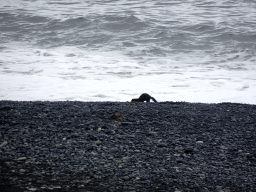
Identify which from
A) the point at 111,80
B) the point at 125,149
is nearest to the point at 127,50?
the point at 111,80

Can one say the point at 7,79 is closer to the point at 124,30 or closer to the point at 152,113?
the point at 152,113

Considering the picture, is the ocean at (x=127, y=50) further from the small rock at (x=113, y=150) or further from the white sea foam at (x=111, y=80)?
the small rock at (x=113, y=150)

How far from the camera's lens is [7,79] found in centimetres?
858

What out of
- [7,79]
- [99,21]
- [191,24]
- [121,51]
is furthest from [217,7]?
[7,79]

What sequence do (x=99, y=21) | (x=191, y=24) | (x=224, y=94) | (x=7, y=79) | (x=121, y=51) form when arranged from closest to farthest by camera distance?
1. (x=224, y=94)
2. (x=7, y=79)
3. (x=121, y=51)
4. (x=191, y=24)
5. (x=99, y=21)

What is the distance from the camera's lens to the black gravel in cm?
249

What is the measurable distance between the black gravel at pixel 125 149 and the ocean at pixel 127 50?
Result: 257cm

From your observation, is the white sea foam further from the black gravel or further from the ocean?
the black gravel

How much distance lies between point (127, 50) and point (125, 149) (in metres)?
10.9

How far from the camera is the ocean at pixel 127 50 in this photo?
7750 mm

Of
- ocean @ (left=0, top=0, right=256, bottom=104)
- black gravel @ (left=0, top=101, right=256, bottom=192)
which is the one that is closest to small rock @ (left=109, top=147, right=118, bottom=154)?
black gravel @ (left=0, top=101, right=256, bottom=192)

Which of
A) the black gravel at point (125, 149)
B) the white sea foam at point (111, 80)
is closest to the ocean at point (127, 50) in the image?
the white sea foam at point (111, 80)

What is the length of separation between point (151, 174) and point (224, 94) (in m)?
5.31

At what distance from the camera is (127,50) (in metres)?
13.8
